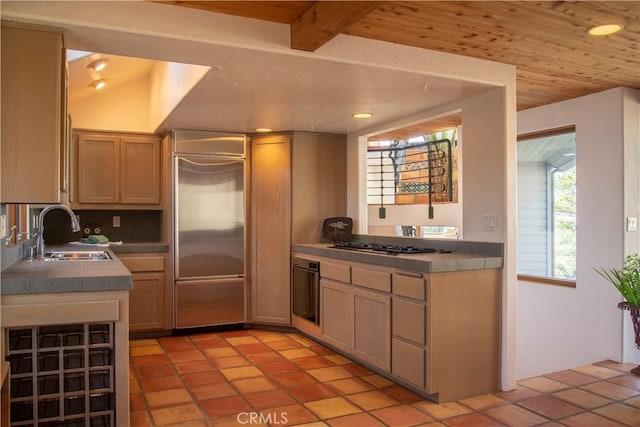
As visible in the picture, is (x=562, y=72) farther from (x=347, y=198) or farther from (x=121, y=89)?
(x=121, y=89)

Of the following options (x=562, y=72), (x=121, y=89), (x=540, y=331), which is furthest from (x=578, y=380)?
(x=121, y=89)

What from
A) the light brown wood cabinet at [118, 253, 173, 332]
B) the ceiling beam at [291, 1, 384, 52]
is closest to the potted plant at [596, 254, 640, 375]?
the ceiling beam at [291, 1, 384, 52]

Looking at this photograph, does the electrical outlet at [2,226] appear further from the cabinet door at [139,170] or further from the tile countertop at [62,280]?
the cabinet door at [139,170]

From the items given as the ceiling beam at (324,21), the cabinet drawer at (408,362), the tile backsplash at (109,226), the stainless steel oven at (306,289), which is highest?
the ceiling beam at (324,21)

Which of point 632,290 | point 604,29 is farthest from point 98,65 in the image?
point 632,290

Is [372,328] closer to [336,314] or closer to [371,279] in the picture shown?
[371,279]

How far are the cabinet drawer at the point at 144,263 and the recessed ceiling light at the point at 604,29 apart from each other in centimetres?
400

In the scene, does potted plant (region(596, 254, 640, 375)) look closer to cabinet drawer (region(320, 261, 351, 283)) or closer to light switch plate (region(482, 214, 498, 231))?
light switch plate (region(482, 214, 498, 231))

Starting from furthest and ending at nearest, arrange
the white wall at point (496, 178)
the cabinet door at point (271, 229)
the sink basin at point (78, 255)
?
the cabinet door at point (271, 229)
the sink basin at point (78, 255)
the white wall at point (496, 178)

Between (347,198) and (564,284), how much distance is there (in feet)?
7.21

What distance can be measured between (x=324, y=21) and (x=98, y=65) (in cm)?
294

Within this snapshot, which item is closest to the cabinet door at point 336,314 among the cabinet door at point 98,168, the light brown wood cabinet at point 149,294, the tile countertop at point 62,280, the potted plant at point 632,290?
the light brown wood cabinet at point 149,294

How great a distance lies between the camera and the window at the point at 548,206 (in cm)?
447

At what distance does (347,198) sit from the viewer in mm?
5242
